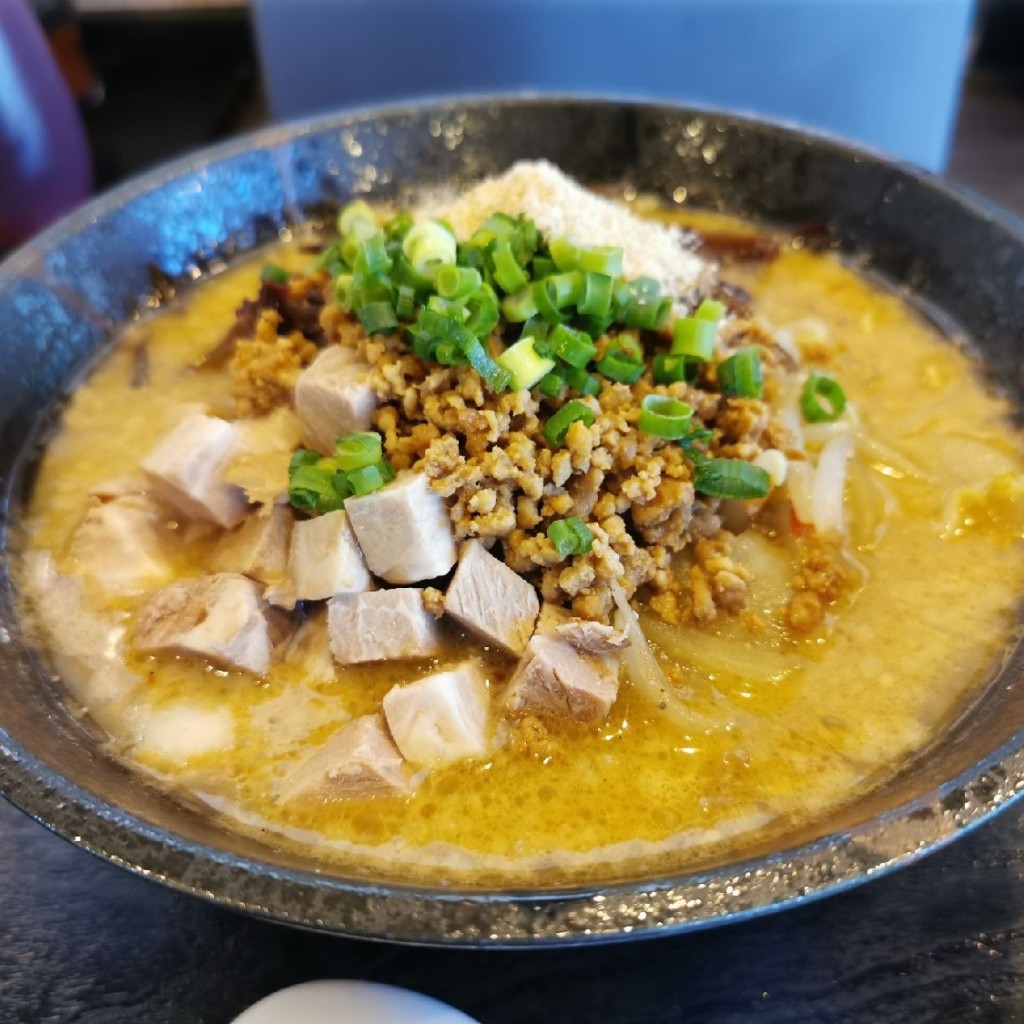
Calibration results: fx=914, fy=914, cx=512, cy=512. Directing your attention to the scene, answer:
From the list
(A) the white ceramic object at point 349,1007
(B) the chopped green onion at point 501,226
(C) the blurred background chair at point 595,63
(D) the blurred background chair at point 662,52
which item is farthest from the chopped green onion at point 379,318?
(D) the blurred background chair at point 662,52

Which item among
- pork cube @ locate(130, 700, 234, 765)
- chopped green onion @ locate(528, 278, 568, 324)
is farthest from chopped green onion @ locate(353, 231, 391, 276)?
pork cube @ locate(130, 700, 234, 765)

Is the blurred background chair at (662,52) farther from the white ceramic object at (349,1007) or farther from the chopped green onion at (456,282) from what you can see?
the white ceramic object at (349,1007)

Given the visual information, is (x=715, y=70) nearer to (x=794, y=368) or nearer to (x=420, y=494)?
(x=794, y=368)

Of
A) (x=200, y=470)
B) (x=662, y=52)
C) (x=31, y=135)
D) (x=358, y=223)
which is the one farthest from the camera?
(x=662, y=52)

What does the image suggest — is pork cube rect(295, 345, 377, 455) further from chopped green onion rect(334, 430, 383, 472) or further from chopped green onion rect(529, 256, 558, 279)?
chopped green onion rect(529, 256, 558, 279)

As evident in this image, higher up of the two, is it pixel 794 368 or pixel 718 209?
pixel 718 209

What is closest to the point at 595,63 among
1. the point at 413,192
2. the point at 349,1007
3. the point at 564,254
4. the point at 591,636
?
the point at 413,192

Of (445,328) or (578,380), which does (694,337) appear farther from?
(445,328)

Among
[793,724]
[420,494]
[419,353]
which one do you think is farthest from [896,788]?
[419,353]
